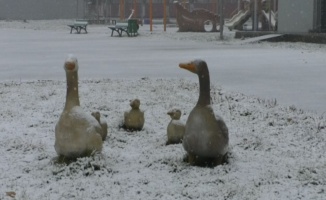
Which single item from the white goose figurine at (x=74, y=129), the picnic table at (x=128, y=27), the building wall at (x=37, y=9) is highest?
the building wall at (x=37, y=9)

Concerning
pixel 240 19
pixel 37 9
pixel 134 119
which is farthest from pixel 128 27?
pixel 37 9

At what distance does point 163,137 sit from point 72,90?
1705 millimetres

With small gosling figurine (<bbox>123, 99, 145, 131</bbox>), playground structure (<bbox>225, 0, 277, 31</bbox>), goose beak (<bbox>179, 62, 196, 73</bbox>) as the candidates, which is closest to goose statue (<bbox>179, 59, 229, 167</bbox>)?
goose beak (<bbox>179, 62, 196, 73</bbox>)

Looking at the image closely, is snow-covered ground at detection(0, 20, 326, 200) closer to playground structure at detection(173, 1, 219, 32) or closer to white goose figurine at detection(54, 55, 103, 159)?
white goose figurine at detection(54, 55, 103, 159)

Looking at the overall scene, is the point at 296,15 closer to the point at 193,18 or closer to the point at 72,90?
the point at 193,18

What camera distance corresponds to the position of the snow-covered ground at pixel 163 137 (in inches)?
186

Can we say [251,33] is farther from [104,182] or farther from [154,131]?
[104,182]

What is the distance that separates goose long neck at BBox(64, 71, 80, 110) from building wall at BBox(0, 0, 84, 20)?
182 feet

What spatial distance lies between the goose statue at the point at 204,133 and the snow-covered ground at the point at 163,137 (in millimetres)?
136

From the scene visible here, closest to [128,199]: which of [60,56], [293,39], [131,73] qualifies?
[131,73]

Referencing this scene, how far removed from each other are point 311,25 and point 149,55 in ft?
35.3

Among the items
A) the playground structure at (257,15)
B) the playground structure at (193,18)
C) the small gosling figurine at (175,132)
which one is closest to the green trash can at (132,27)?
the playground structure at (193,18)

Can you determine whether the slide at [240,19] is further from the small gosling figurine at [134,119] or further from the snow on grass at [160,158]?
the small gosling figurine at [134,119]

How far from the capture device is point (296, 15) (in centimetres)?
2652
